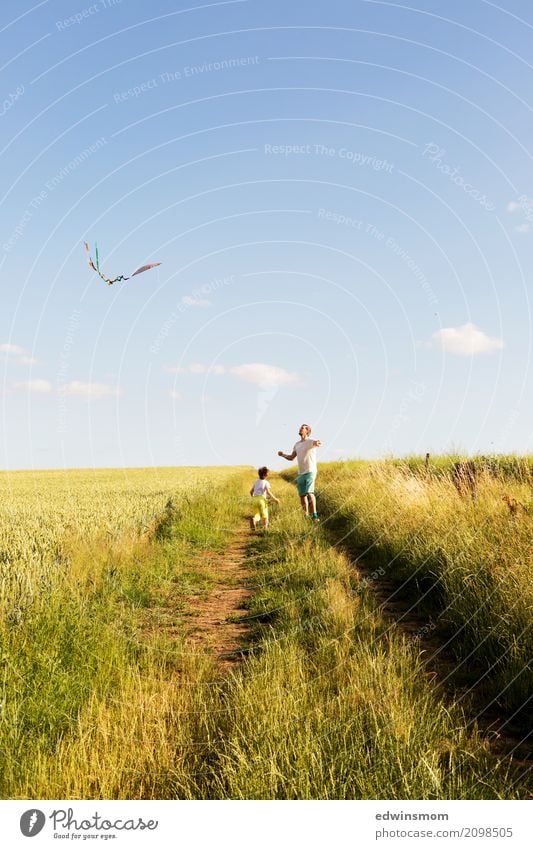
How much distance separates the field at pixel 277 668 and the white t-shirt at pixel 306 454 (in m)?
4.91

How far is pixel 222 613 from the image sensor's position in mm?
8695

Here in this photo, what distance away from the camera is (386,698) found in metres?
4.52

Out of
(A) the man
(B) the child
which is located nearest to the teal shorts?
(A) the man

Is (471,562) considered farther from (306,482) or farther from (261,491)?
(306,482)

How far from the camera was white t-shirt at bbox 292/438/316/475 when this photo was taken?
16750mm

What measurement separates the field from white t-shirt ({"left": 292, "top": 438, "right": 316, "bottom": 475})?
491cm

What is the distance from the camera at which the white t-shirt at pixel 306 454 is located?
16.8m

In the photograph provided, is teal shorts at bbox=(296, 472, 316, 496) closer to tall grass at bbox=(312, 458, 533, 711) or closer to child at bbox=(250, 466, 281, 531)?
child at bbox=(250, 466, 281, 531)

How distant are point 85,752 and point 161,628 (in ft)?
13.1

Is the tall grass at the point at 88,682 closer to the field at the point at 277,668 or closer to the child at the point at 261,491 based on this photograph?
the field at the point at 277,668

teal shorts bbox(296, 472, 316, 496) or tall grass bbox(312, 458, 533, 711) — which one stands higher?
teal shorts bbox(296, 472, 316, 496)

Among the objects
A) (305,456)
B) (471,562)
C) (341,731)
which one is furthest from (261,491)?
(341,731)

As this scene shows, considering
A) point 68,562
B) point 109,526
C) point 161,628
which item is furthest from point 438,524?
point 109,526
